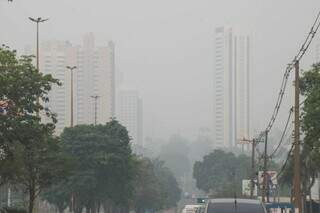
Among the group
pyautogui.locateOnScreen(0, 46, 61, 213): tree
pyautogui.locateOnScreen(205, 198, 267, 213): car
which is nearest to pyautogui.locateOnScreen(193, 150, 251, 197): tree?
pyautogui.locateOnScreen(0, 46, 61, 213): tree

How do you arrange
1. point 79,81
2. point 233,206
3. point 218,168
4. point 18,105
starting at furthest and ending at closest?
1. point 79,81
2. point 218,168
3. point 18,105
4. point 233,206

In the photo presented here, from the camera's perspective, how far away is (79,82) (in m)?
198

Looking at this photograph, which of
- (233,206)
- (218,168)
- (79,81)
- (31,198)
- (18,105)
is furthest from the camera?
(79,81)

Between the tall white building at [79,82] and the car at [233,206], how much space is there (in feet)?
435

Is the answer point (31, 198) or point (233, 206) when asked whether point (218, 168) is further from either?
point (233, 206)

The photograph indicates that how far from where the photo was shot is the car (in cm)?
2014

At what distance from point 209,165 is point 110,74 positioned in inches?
1373

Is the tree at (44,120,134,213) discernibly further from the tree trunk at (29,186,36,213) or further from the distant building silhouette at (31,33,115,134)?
the distant building silhouette at (31,33,115,134)

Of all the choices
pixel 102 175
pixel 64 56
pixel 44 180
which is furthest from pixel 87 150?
pixel 64 56

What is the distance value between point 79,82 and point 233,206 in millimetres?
178678

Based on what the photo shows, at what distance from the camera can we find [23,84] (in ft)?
115

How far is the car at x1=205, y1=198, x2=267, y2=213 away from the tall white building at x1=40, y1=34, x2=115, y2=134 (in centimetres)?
13255

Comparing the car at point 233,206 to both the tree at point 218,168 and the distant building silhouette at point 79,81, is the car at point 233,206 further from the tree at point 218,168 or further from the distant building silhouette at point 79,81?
the tree at point 218,168

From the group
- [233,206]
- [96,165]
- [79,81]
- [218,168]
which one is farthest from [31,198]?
[79,81]
